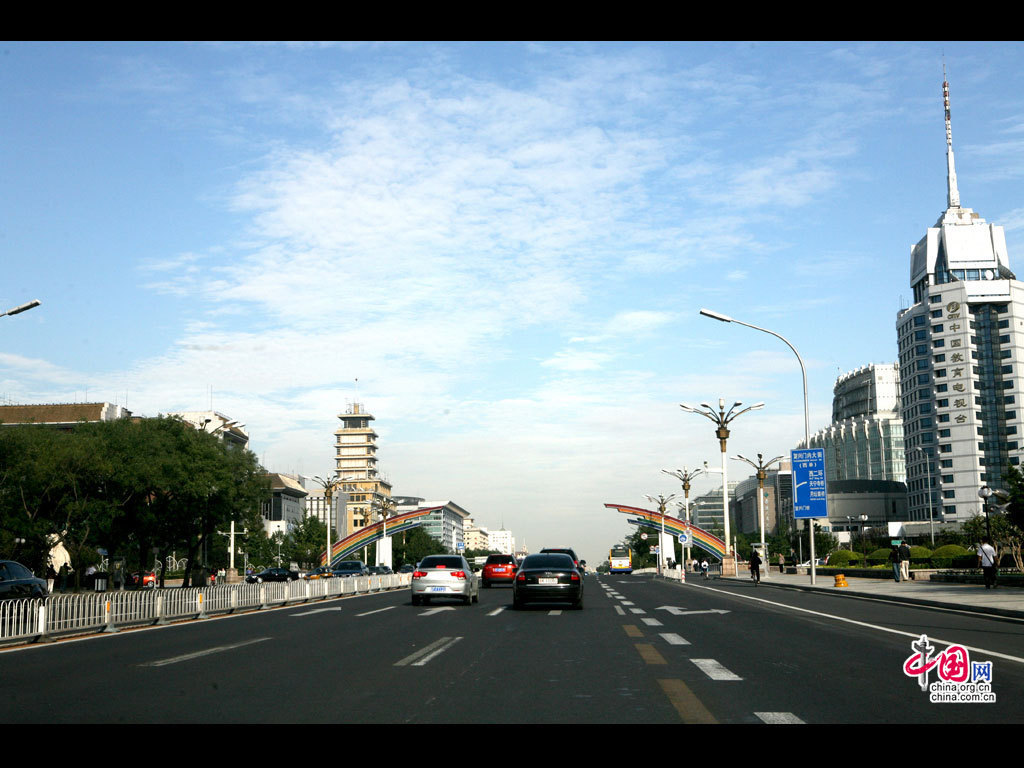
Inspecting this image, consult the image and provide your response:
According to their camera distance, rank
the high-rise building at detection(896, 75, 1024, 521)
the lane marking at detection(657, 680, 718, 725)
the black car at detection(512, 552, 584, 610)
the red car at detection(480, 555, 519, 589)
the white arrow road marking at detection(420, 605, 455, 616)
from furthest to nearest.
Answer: the high-rise building at detection(896, 75, 1024, 521), the red car at detection(480, 555, 519, 589), the black car at detection(512, 552, 584, 610), the white arrow road marking at detection(420, 605, 455, 616), the lane marking at detection(657, 680, 718, 725)

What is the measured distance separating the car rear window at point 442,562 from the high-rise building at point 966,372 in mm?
138450

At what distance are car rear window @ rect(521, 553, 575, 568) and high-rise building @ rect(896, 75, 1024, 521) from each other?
140 m

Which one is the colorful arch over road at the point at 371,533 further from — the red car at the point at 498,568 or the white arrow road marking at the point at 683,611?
the white arrow road marking at the point at 683,611

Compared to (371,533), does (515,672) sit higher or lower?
higher

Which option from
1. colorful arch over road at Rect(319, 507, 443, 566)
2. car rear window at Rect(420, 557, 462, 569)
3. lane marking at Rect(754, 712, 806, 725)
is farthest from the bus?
lane marking at Rect(754, 712, 806, 725)

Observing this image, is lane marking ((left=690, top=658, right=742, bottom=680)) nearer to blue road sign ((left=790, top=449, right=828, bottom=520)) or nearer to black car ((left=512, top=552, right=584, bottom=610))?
black car ((left=512, top=552, right=584, bottom=610))

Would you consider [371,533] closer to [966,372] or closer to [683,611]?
[683,611]

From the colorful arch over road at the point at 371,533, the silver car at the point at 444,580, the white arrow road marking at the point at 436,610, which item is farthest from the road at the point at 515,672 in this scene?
the colorful arch over road at the point at 371,533

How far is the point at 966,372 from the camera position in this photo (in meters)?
155

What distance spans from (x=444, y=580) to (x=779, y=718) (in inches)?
846

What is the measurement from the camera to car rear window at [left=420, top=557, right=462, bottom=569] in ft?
96.8

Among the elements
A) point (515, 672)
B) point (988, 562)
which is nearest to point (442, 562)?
point (988, 562)

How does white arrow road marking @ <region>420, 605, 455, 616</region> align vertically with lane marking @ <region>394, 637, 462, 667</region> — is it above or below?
below
